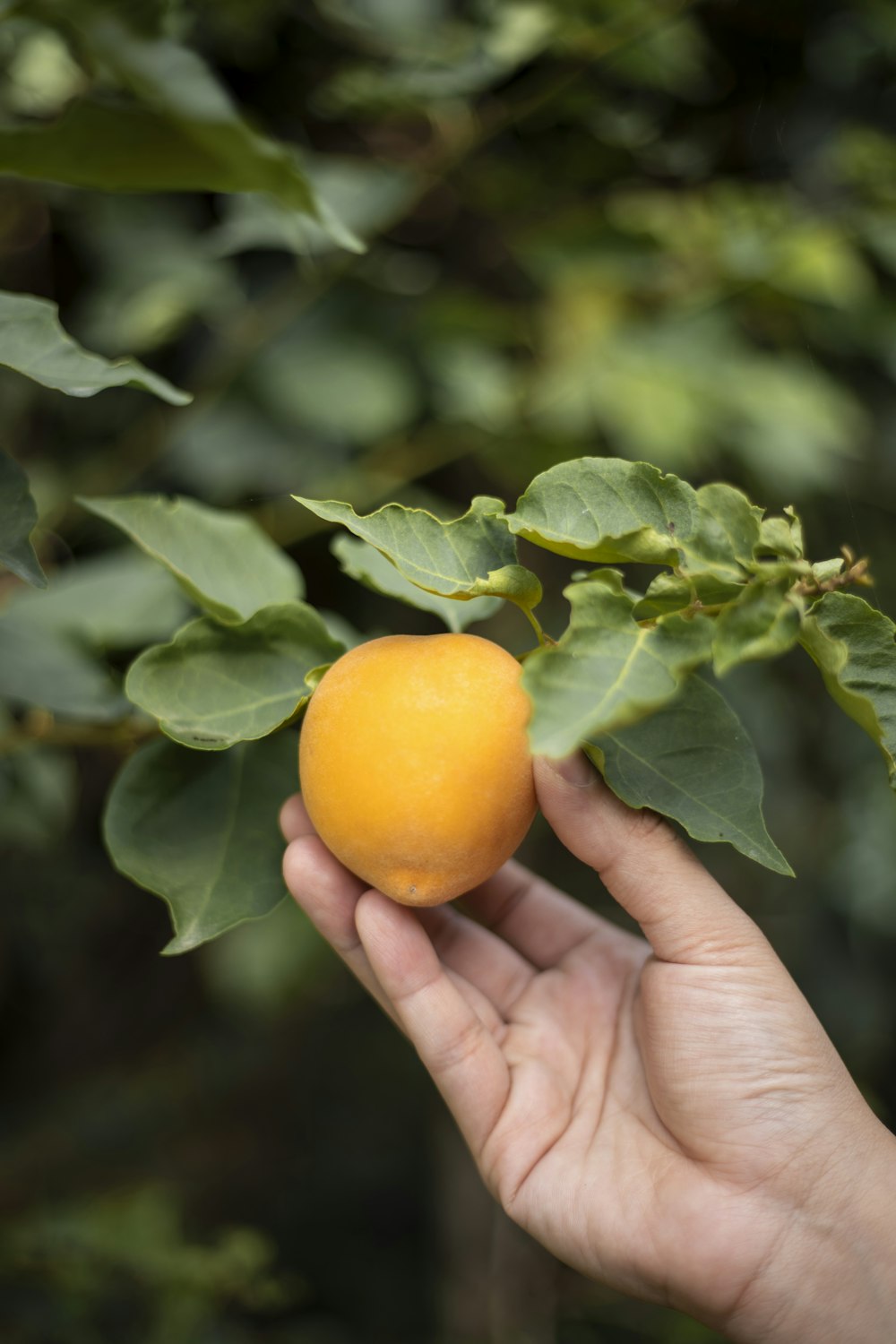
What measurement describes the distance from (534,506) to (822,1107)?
0.44 metres

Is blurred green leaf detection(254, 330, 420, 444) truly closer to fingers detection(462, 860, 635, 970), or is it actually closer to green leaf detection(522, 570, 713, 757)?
fingers detection(462, 860, 635, 970)

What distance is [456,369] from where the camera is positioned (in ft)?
4.26

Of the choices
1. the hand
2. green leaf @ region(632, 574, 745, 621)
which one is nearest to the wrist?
the hand

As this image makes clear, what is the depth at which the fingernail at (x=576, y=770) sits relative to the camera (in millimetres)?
615

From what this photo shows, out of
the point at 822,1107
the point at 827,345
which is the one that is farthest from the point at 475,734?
the point at 827,345

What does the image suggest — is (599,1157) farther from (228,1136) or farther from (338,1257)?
(338,1257)

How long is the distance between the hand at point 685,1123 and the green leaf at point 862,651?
0.15 meters

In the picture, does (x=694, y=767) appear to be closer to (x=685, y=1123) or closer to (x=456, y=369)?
(x=685, y=1123)

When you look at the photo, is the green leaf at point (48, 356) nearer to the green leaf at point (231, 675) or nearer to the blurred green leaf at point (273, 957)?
the green leaf at point (231, 675)

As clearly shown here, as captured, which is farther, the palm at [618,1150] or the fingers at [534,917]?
the fingers at [534,917]

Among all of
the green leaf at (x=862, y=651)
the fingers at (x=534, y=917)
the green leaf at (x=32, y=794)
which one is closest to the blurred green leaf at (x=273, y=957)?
the green leaf at (x=32, y=794)

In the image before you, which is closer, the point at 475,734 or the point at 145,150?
the point at 475,734

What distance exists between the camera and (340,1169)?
2092 mm

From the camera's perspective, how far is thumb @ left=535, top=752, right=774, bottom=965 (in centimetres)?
63
